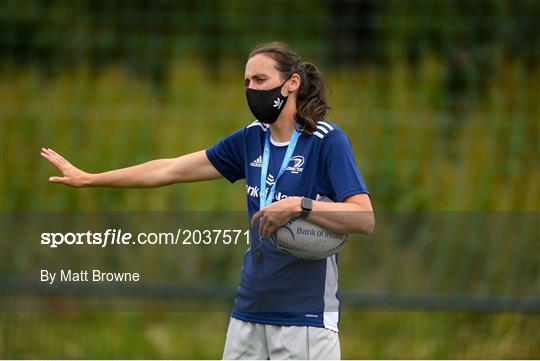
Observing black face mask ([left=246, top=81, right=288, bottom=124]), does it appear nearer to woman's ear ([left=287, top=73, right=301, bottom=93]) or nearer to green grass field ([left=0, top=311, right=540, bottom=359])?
woman's ear ([left=287, top=73, right=301, bottom=93])

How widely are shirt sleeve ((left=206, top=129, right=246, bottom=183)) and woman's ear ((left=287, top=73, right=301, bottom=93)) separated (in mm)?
366

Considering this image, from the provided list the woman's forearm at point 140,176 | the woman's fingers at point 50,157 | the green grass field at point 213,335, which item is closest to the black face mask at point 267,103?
the woman's forearm at point 140,176

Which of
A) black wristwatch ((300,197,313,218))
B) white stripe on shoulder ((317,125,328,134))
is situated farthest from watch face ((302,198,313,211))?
white stripe on shoulder ((317,125,328,134))

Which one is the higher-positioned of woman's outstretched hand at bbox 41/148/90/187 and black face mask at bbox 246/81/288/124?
black face mask at bbox 246/81/288/124

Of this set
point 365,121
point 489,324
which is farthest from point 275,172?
point 489,324

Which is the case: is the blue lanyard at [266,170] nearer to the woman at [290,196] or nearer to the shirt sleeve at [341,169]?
the woman at [290,196]

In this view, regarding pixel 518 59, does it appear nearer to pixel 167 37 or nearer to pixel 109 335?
pixel 167 37

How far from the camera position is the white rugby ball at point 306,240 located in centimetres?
475

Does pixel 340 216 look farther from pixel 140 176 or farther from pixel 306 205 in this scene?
pixel 140 176

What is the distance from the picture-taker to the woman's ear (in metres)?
5.12

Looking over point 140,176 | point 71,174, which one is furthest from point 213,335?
point 71,174

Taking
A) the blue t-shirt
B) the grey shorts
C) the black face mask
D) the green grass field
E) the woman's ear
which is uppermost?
the woman's ear

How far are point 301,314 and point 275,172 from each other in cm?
65

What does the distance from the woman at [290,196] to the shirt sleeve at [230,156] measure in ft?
0.39
